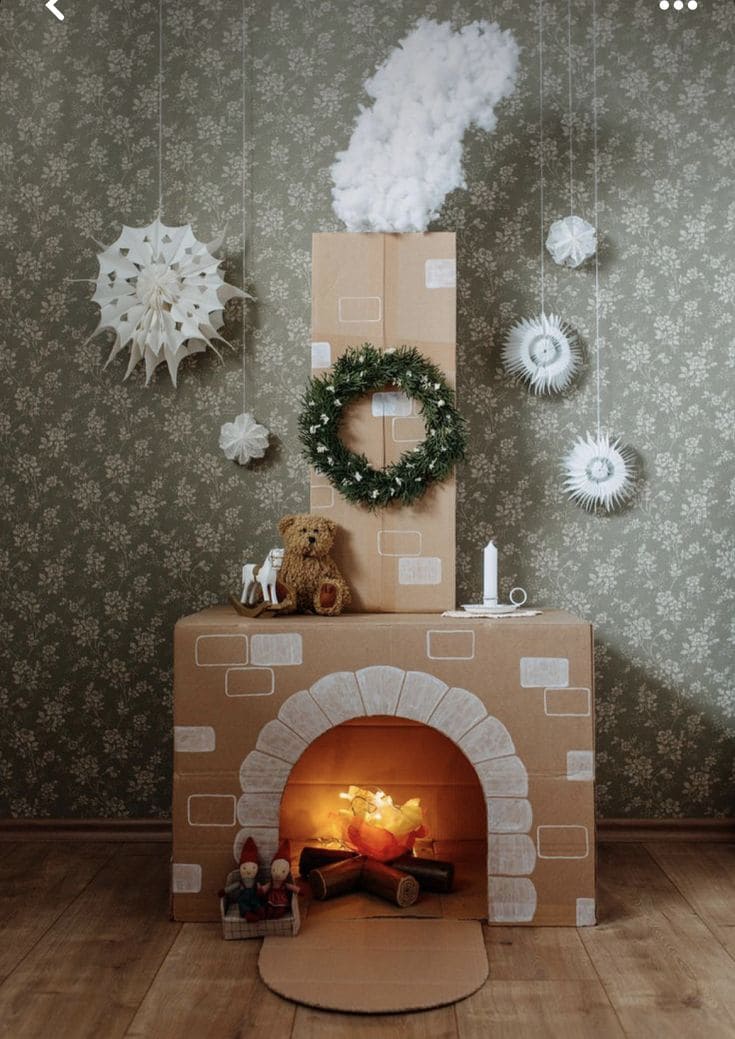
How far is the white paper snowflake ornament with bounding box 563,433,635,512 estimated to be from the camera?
293 centimetres

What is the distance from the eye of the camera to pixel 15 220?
3039 millimetres

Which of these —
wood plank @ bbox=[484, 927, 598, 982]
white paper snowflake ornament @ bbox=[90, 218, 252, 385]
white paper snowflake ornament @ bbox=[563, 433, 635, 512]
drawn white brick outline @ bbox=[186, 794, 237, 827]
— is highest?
white paper snowflake ornament @ bbox=[90, 218, 252, 385]

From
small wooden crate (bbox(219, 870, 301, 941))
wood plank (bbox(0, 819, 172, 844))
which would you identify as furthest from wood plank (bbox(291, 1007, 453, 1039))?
wood plank (bbox(0, 819, 172, 844))

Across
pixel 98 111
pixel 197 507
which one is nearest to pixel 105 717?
pixel 197 507

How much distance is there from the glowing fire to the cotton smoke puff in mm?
1669

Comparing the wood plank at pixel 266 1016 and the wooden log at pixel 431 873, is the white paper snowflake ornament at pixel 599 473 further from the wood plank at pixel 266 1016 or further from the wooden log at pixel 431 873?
the wood plank at pixel 266 1016

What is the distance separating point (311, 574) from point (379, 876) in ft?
2.67

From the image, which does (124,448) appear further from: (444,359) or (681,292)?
(681,292)

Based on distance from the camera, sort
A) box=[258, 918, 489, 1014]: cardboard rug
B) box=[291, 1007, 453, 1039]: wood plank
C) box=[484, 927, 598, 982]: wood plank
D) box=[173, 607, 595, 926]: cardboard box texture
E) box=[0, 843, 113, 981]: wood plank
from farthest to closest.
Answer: box=[173, 607, 595, 926]: cardboard box texture, box=[0, 843, 113, 981]: wood plank, box=[484, 927, 598, 982]: wood plank, box=[258, 918, 489, 1014]: cardboard rug, box=[291, 1007, 453, 1039]: wood plank

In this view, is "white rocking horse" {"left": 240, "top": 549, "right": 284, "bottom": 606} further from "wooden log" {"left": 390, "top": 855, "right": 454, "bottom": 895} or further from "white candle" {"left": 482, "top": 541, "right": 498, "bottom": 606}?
"wooden log" {"left": 390, "top": 855, "right": 454, "bottom": 895}

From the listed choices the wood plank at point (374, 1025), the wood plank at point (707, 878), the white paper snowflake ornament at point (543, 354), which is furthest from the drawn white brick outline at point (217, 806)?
the white paper snowflake ornament at point (543, 354)

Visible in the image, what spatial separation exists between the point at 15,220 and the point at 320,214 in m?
1.00

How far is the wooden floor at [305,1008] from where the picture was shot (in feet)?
5.96

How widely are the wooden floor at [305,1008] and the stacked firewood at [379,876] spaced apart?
226 millimetres
